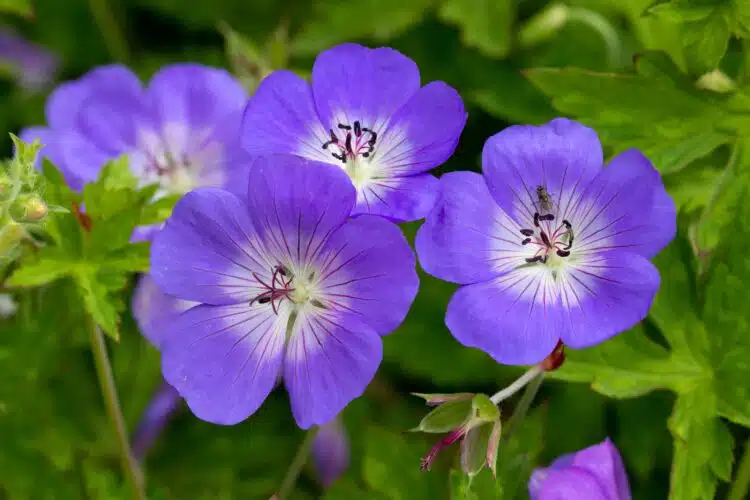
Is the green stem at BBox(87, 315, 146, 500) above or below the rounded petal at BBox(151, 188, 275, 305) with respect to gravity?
below

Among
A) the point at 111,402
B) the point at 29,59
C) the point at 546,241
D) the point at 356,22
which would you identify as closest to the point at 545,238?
the point at 546,241

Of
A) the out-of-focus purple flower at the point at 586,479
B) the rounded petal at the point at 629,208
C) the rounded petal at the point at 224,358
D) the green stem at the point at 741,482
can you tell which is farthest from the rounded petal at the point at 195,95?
the green stem at the point at 741,482

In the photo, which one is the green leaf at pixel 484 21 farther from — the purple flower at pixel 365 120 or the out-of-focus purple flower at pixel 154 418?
the out-of-focus purple flower at pixel 154 418

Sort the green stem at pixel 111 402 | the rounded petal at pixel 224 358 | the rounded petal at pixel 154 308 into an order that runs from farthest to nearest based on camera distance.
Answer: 1. the rounded petal at pixel 154 308
2. the green stem at pixel 111 402
3. the rounded petal at pixel 224 358

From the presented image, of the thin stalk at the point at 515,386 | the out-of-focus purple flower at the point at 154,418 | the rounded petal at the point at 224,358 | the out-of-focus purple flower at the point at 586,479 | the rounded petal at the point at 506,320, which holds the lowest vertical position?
the out-of-focus purple flower at the point at 154,418

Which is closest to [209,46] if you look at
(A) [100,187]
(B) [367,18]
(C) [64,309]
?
(B) [367,18]

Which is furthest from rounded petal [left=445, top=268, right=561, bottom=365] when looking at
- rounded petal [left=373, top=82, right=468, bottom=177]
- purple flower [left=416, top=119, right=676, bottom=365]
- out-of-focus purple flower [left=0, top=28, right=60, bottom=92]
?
out-of-focus purple flower [left=0, top=28, right=60, bottom=92]

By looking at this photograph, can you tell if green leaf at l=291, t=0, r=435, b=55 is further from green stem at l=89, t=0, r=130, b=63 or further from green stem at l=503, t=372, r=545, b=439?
green stem at l=503, t=372, r=545, b=439
